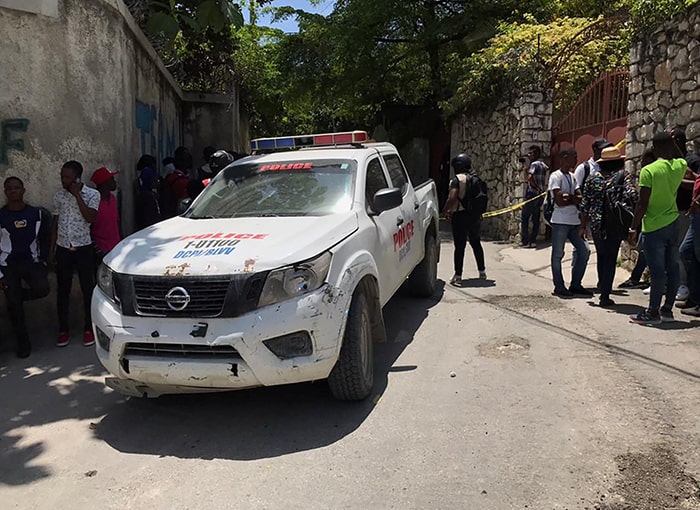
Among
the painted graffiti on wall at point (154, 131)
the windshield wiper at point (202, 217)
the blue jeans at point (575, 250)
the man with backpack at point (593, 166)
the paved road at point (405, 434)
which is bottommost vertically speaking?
the paved road at point (405, 434)

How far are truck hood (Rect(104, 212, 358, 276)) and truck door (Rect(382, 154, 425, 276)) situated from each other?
1163 millimetres

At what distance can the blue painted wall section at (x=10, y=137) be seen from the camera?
5.71 m

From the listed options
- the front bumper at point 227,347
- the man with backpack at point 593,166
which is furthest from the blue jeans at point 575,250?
the front bumper at point 227,347

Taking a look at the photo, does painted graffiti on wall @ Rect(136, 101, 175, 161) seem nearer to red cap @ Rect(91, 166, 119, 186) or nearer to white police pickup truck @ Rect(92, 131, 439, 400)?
red cap @ Rect(91, 166, 119, 186)

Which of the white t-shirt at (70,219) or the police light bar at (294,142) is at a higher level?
the police light bar at (294,142)

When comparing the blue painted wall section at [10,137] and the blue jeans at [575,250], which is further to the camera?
the blue jeans at [575,250]

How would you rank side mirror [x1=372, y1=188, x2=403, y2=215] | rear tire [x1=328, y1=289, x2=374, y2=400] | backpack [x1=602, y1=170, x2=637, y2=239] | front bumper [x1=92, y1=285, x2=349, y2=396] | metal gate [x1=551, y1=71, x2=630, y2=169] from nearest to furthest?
front bumper [x1=92, y1=285, x2=349, y2=396]
rear tire [x1=328, y1=289, x2=374, y2=400]
side mirror [x1=372, y1=188, x2=403, y2=215]
backpack [x1=602, y1=170, x2=637, y2=239]
metal gate [x1=551, y1=71, x2=630, y2=169]

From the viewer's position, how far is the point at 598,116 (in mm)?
9891

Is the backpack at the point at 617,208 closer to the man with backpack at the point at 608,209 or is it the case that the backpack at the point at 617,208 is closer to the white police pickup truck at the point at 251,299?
the man with backpack at the point at 608,209

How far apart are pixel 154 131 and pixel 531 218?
6966 mm

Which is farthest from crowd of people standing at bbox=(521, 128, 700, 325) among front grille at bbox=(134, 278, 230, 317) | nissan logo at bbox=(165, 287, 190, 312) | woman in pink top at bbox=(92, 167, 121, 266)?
woman in pink top at bbox=(92, 167, 121, 266)

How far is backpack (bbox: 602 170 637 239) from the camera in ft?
20.0

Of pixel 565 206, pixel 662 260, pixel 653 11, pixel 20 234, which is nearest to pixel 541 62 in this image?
pixel 653 11

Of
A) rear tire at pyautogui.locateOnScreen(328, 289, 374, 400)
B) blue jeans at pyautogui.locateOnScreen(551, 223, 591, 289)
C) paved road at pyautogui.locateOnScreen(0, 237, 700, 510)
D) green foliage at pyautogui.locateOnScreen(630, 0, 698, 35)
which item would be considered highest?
green foliage at pyautogui.locateOnScreen(630, 0, 698, 35)
